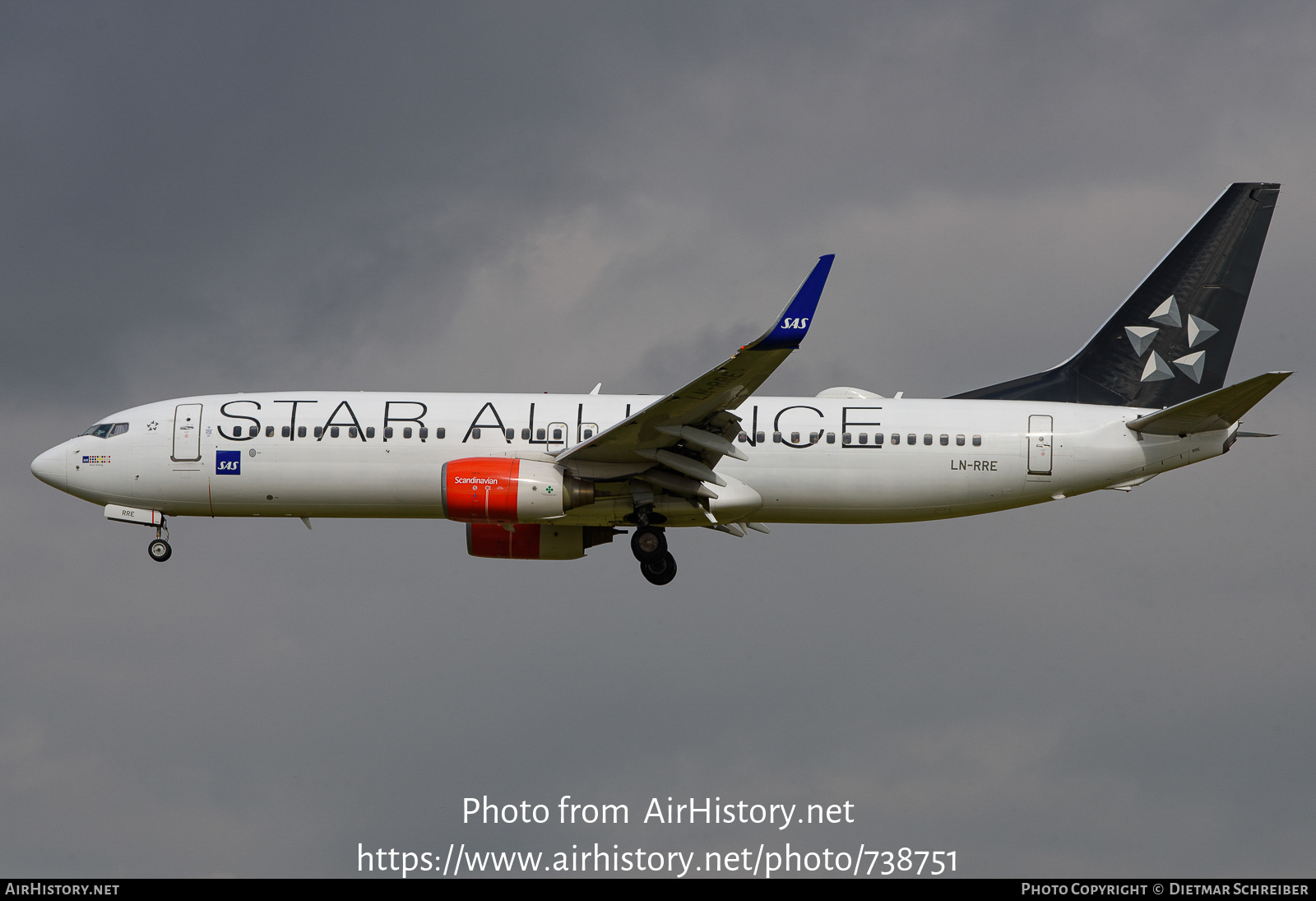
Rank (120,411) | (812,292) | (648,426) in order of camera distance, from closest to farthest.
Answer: (812,292)
(648,426)
(120,411)

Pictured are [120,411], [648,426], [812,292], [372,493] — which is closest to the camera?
[812,292]

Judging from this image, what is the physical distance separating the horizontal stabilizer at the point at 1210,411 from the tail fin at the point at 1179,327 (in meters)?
2.76

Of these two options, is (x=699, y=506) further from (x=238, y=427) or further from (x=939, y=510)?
(x=238, y=427)

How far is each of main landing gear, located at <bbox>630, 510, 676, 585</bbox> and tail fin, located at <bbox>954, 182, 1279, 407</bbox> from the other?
8972 millimetres

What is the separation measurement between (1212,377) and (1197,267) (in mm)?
3038

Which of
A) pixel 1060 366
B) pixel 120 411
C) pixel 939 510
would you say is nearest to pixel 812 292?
pixel 939 510

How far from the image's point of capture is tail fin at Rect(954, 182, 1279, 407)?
36531 millimetres

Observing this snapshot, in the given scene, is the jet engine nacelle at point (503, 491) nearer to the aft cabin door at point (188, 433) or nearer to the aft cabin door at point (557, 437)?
the aft cabin door at point (557, 437)

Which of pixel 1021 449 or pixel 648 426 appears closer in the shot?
pixel 648 426

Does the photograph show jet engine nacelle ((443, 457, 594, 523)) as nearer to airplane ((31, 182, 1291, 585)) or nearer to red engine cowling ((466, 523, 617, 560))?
airplane ((31, 182, 1291, 585))

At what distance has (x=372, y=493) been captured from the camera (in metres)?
33.9

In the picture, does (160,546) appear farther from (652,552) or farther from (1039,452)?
(1039,452)

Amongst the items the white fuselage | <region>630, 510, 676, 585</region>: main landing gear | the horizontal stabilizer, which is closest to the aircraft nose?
the white fuselage

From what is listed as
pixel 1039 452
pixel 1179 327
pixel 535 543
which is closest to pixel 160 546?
pixel 535 543
